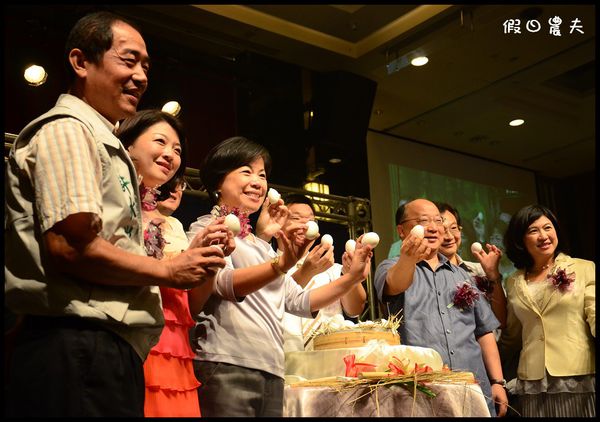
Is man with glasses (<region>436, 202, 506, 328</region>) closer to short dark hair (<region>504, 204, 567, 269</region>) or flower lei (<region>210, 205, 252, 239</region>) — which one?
short dark hair (<region>504, 204, 567, 269</region>)

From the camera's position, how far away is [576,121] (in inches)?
302

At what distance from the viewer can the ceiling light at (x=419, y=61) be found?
602 centimetres

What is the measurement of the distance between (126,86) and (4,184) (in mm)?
371

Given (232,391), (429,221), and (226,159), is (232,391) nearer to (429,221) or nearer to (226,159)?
(226,159)

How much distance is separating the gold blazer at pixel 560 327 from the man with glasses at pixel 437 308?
0.73ft

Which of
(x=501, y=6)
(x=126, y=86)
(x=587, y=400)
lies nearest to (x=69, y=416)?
(x=126, y=86)

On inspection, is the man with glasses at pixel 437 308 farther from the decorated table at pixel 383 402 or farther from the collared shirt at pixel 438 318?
the decorated table at pixel 383 402

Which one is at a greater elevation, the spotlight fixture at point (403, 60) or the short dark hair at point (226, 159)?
the spotlight fixture at point (403, 60)

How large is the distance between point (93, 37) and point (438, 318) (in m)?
2.13

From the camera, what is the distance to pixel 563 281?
11.5ft

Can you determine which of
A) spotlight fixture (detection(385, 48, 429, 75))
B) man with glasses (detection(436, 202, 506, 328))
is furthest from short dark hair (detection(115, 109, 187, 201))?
spotlight fixture (detection(385, 48, 429, 75))

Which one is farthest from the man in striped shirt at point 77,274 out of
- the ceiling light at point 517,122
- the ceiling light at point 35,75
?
the ceiling light at point 517,122

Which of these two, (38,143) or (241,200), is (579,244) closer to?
(241,200)

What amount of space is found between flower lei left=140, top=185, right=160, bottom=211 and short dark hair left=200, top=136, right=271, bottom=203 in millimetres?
372
